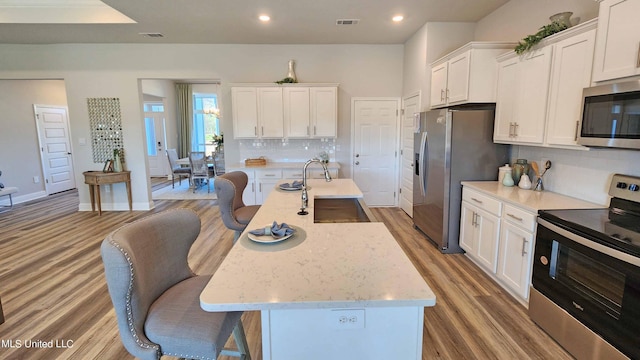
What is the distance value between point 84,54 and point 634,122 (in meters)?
7.00

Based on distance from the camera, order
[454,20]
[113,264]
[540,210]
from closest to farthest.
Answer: [113,264]
[540,210]
[454,20]

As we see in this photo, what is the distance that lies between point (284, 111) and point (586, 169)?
3948 millimetres

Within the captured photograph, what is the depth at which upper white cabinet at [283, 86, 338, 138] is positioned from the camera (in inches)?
199

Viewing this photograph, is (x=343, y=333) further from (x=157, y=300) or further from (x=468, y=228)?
(x=468, y=228)

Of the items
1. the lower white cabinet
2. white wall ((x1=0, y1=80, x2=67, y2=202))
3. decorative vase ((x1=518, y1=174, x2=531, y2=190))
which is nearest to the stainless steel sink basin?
the lower white cabinet

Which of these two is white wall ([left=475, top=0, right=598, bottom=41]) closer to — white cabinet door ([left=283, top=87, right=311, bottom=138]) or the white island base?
white cabinet door ([left=283, top=87, right=311, bottom=138])

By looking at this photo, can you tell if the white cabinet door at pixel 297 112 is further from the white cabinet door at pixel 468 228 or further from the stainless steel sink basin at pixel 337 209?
the white cabinet door at pixel 468 228

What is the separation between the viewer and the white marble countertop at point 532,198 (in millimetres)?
2320

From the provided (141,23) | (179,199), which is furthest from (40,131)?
(141,23)

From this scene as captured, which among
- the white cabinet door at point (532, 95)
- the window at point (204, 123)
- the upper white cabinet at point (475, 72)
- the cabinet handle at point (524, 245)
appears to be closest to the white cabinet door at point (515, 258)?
the cabinet handle at point (524, 245)

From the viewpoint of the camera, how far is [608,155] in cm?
234

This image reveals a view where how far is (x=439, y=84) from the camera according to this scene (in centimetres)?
400

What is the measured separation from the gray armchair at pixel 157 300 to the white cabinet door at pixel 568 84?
2.71m

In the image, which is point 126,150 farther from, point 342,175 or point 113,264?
point 113,264
